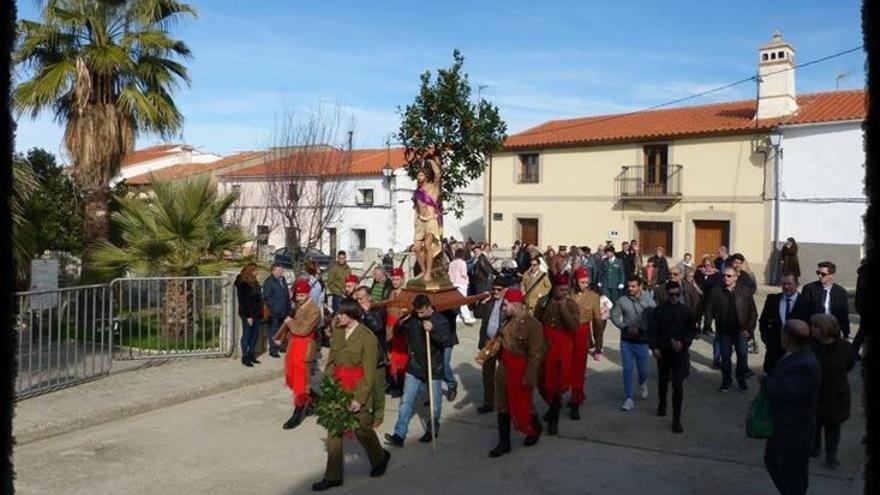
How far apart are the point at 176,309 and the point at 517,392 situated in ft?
21.5

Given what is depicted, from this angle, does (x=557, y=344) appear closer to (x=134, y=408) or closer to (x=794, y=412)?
(x=794, y=412)

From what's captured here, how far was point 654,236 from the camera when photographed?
93.4ft

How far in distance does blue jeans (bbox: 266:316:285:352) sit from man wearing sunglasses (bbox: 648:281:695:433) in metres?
6.13

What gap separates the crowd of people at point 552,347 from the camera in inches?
229

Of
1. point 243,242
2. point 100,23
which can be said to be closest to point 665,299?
point 243,242

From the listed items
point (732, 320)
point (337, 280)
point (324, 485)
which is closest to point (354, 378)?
point (324, 485)

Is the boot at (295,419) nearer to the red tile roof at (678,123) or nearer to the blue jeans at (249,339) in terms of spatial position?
the blue jeans at (249,339)

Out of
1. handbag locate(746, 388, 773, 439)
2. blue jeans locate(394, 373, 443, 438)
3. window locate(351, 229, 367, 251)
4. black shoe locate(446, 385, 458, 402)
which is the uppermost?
window locate(351, 229, 367, 251)

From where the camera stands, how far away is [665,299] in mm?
8469

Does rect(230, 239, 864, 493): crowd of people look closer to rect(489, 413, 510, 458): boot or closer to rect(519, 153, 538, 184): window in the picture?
rect(489, 413, 510, 458): boot

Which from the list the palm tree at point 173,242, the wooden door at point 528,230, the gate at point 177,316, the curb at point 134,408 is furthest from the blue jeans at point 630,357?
the wooden door at point 528,230

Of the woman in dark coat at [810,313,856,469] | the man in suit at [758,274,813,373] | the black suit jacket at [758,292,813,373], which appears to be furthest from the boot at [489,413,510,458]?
the man in suit at [758,274,813,373]

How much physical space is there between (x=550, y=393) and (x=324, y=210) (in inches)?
807

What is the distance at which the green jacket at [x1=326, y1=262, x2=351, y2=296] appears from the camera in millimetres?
12992
